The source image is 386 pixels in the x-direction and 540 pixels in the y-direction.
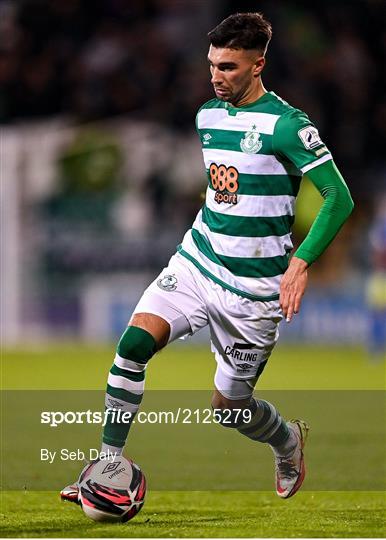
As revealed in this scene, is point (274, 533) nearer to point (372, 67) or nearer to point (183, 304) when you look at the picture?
point (183, 304)

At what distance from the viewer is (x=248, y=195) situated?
523 cm

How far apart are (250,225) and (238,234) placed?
0.07 meters

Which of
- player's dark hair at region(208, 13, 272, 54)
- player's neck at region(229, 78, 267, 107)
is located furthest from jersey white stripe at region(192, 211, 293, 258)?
player's dark hair at region(208, 13, 272, 54)

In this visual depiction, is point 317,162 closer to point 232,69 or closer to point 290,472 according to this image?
point 232,69

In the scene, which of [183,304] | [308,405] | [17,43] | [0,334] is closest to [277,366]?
[308,405]

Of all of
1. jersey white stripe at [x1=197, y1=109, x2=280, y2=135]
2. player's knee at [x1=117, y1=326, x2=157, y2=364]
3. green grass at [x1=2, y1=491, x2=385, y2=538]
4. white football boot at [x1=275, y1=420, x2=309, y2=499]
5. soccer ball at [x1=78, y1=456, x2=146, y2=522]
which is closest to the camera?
green grass at [x1=2, y1=491, x2=385, y2=538]

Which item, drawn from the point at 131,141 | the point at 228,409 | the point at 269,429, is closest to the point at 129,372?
the point at 228,409

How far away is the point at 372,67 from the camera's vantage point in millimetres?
22344

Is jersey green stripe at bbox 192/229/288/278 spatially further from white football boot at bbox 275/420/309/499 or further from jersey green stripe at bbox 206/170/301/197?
white football boot at bbox 275/420/309/499

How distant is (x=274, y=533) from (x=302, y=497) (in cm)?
129

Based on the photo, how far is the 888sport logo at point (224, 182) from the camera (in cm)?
524

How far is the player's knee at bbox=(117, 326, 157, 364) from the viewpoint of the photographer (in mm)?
5027

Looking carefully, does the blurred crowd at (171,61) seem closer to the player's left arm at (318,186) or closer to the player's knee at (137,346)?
the player's left arm at (318,186)

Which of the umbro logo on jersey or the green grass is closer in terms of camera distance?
the green grass
